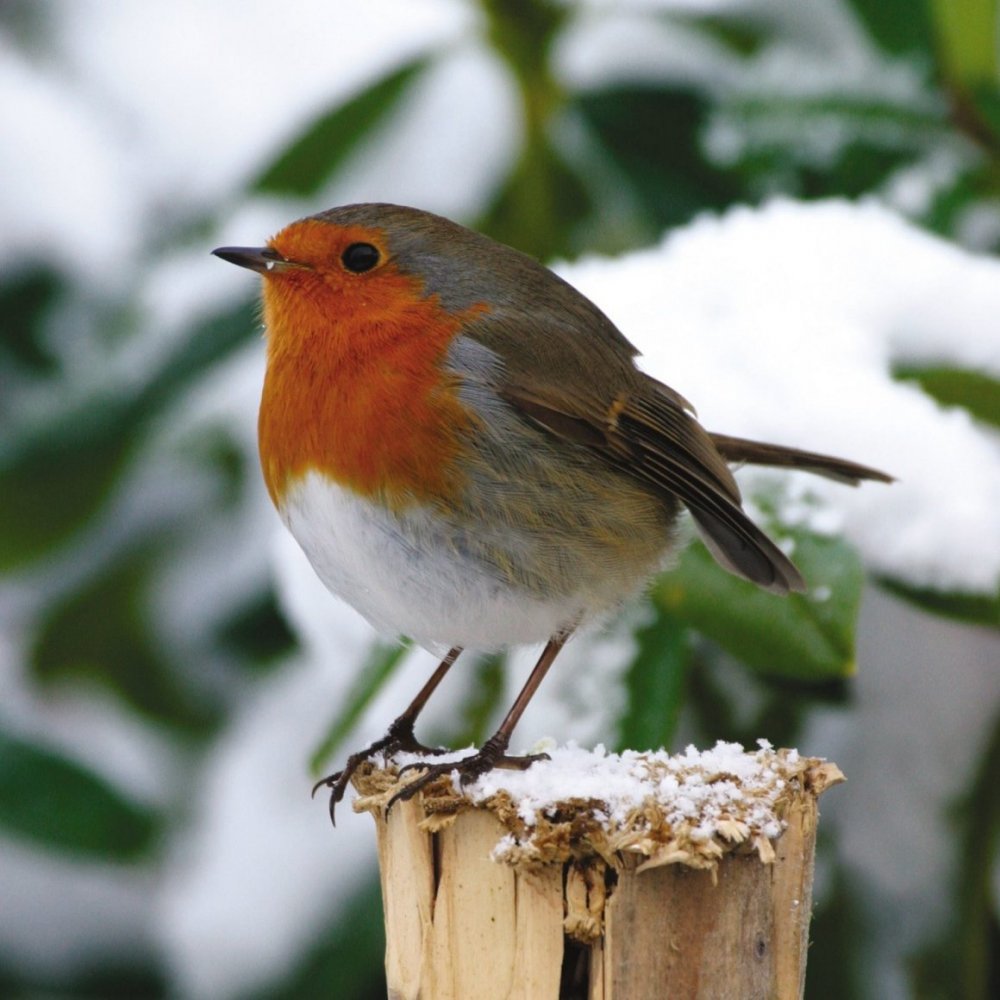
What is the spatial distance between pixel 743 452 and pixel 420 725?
77cm

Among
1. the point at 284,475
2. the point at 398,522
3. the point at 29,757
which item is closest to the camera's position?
the point at 398,522

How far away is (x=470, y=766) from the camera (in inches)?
68.6

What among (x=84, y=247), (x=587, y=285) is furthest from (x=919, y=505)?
Result: (x=84, y=247)

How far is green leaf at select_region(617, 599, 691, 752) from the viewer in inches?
86.3

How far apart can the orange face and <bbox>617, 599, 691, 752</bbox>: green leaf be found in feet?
1.46

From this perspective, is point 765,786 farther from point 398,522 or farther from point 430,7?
point 430,7

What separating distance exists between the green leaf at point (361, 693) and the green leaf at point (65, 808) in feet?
2.27

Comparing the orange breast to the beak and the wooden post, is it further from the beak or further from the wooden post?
the wooden post

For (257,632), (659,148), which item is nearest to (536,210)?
(659,148)

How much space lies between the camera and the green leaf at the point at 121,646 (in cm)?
329

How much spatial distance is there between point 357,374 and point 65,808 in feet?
4.40

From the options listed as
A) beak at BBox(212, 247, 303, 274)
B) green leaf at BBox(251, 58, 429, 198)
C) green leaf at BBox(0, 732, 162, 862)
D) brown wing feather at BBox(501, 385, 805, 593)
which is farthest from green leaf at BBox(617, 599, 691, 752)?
Result: green leaf at BBox(251, 58, 429, 198)

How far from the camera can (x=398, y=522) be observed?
6.29ft

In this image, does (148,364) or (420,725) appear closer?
(420,725)
